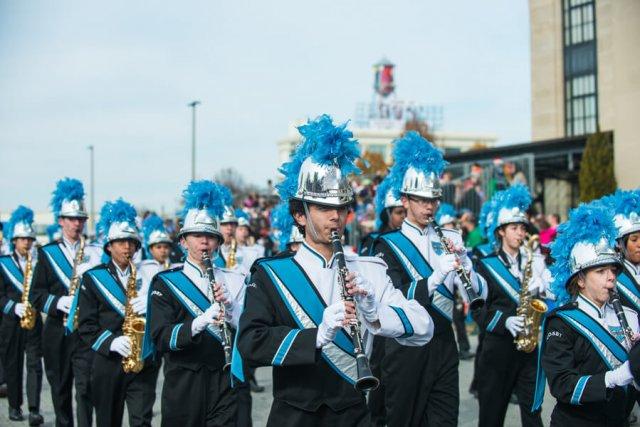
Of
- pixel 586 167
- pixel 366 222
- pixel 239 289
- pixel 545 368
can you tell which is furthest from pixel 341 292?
pixel 586 167

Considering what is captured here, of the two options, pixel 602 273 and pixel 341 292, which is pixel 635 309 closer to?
pixel 602 273

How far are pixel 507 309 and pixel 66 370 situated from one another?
13.7ft

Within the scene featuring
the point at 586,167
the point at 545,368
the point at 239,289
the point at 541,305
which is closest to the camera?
the point at 545,368

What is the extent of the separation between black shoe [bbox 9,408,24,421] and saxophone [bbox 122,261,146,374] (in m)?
3.25

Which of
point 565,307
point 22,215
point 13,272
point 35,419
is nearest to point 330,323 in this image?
point 565,307

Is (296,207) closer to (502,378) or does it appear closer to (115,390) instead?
(115,390)

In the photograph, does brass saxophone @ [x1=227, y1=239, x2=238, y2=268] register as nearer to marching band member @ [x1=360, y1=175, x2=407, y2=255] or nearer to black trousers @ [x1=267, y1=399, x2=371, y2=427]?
marching band member @ [x1=360, y1=175, x2=407, y2=255]

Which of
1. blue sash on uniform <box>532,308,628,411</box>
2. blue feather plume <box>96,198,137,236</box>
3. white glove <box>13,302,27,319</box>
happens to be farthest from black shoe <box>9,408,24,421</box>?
blue sash on uniform <box>532,308,628,411</box>

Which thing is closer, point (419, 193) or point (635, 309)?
point (635, 309)

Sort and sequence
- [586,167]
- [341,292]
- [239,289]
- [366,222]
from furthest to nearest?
[586,167]
[366,222]
[239,289]
[341,292]

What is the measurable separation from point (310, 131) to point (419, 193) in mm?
2583

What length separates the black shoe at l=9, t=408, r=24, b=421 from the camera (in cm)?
984

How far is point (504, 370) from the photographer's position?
760 centimetres

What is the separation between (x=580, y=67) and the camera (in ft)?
119
